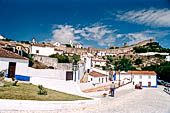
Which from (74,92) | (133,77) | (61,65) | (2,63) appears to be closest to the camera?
(74,92)

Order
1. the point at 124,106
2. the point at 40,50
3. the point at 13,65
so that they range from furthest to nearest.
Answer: the point at 40,50
the point at 13,65
the point at 124,106

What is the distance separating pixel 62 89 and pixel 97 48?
94.0m

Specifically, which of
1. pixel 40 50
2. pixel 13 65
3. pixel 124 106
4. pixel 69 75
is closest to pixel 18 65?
pixel 13 65

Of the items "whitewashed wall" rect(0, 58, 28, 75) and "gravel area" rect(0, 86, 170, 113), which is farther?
"whitewashed wall" rect(0, 58, 28, 75)

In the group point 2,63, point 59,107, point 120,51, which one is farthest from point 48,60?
point 120,51

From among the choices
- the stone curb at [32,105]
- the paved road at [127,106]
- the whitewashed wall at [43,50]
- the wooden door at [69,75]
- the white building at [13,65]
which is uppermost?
the whitewashed wall at [43,50]

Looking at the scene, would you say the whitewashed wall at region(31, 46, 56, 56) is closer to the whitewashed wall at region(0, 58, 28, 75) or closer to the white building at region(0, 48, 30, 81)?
the whitewashed wall at region(0, 58, 28, 75)

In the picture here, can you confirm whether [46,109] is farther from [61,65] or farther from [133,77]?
[133,77]

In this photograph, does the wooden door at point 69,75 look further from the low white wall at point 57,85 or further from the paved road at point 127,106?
the paved road at point 127,106

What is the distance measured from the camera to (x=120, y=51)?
115 metres

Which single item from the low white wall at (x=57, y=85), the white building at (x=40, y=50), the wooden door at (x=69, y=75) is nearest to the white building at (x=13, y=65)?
the low white wall at (x=57, y=85)

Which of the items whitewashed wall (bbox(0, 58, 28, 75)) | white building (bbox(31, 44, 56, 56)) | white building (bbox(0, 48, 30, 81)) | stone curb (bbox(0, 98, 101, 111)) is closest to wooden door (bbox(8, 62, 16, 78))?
white building (bbox(0, 48, 30, 81))

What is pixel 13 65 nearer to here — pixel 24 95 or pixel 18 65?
pixel 18 65

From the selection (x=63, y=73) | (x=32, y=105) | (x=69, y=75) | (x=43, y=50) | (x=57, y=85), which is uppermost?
(x=43, y=50)
